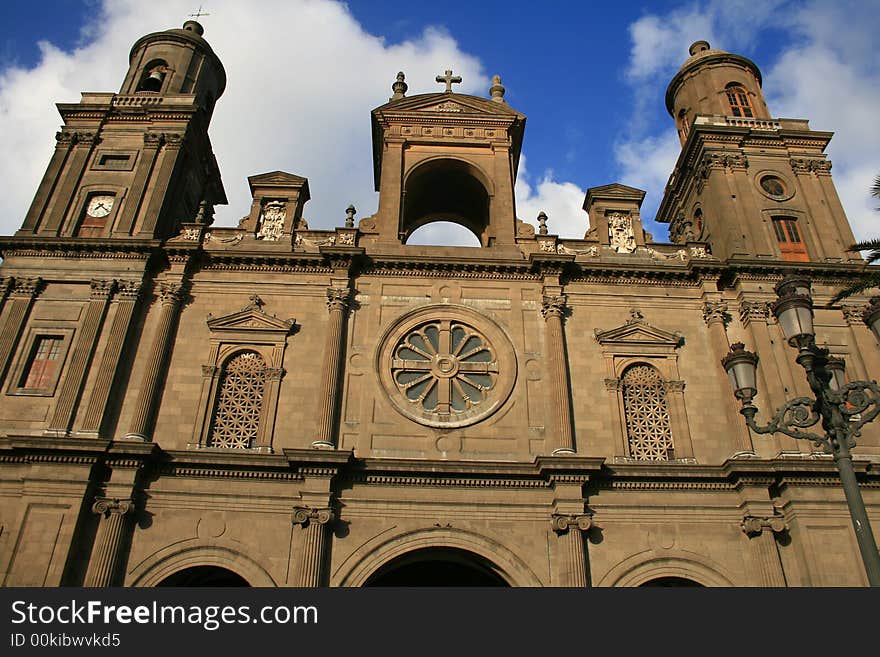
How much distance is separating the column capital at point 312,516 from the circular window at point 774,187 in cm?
1776

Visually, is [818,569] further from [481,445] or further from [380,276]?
[380,276]

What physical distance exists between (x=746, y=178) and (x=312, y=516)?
18.0 metres

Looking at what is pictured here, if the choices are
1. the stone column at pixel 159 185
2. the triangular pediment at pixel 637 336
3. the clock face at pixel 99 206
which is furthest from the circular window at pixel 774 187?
the clock face at pixel 99 206

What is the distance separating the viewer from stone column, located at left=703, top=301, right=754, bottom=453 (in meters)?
18.7

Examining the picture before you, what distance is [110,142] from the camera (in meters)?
24.2

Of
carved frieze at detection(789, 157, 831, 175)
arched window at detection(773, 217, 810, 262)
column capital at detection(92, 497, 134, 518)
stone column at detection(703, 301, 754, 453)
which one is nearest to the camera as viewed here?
column capital at detection(92, 497, 134, 518)

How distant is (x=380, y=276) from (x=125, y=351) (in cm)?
725

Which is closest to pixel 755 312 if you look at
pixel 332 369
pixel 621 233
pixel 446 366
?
pixel 621 233

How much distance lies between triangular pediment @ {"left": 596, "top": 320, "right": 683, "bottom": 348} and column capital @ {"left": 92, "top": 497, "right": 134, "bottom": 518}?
12.7 metres

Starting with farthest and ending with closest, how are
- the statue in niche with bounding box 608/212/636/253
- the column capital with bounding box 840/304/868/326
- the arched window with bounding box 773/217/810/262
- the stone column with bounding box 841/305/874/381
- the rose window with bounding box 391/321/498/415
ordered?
1. the arched window with bounding box 773/217/810/262
2. the statue in niche with bounding box 608/212/636/253
3. the column capital with bounding box 840/304/868/326
4. the stone column with bounding box 841/305/874/381
5. the rose window with bounding box 391/321/498/415

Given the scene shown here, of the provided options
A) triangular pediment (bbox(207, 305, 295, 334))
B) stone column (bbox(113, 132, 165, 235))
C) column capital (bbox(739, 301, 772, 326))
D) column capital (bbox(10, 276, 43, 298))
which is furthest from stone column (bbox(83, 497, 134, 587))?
column capital (bbox(739, 301, 772, 326))

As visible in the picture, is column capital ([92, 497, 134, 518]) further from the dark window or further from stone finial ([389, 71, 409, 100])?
stone finial ([389, 71, 409, 100])

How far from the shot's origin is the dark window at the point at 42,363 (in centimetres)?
1903

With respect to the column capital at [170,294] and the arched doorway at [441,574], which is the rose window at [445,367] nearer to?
the arched doorway at [441,574]
